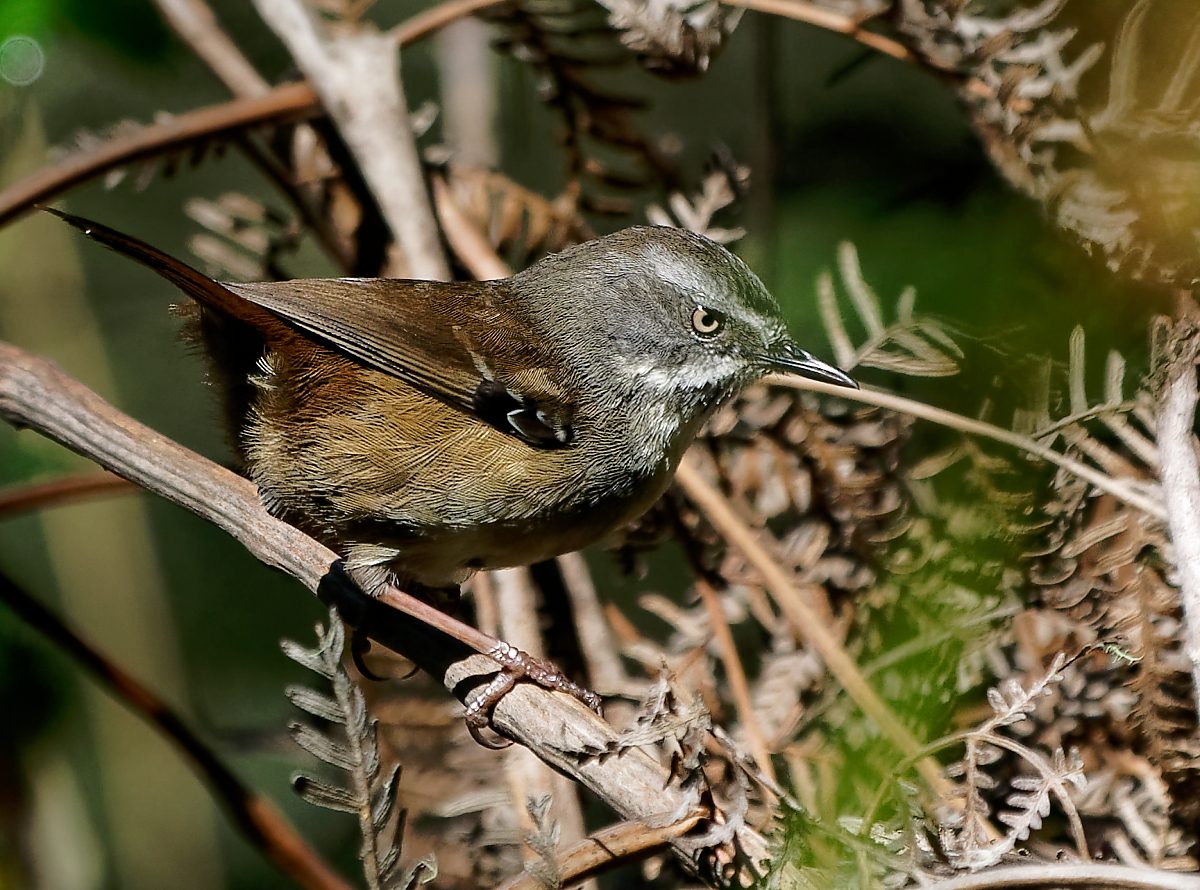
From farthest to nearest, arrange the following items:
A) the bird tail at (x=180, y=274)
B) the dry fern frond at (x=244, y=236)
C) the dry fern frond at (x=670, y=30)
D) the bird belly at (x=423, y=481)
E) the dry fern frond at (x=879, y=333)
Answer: the dry fern frond at (x=244, y=236) < the dry fern frond at (x=670, y=30) < the bird belly at (x=423, y=481) < the dry fern frond at (x=879, y=333) < the bird tail at (x=180, y=274)

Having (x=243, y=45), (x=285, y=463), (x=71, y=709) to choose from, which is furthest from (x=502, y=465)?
(x=243, y=45)

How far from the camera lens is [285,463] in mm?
2432

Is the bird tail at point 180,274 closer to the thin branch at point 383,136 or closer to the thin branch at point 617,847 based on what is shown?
the thin branch at point 383,136

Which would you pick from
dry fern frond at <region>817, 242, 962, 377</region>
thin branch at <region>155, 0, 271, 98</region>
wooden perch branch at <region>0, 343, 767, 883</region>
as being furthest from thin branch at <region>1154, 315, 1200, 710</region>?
thin branch at <region>155, 0, 271, 98</region>

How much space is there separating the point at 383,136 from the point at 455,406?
2.68ft

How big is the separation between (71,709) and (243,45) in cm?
240

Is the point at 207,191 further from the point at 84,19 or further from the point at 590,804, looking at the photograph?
the point at 590,804

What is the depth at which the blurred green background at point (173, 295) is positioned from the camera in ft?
5.98

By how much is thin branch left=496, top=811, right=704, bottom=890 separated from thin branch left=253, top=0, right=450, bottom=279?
5.16 ft

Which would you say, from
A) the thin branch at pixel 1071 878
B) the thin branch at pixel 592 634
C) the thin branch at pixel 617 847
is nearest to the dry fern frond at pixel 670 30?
the thin branch at pixel 592 634

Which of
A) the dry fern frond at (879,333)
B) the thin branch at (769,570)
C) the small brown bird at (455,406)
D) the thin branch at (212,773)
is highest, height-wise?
the dry fern frond at (879,333)

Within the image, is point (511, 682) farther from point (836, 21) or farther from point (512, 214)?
→ point (836, 21)

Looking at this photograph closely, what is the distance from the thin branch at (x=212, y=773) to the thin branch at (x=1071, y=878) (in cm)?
151

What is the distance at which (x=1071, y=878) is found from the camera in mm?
1395
